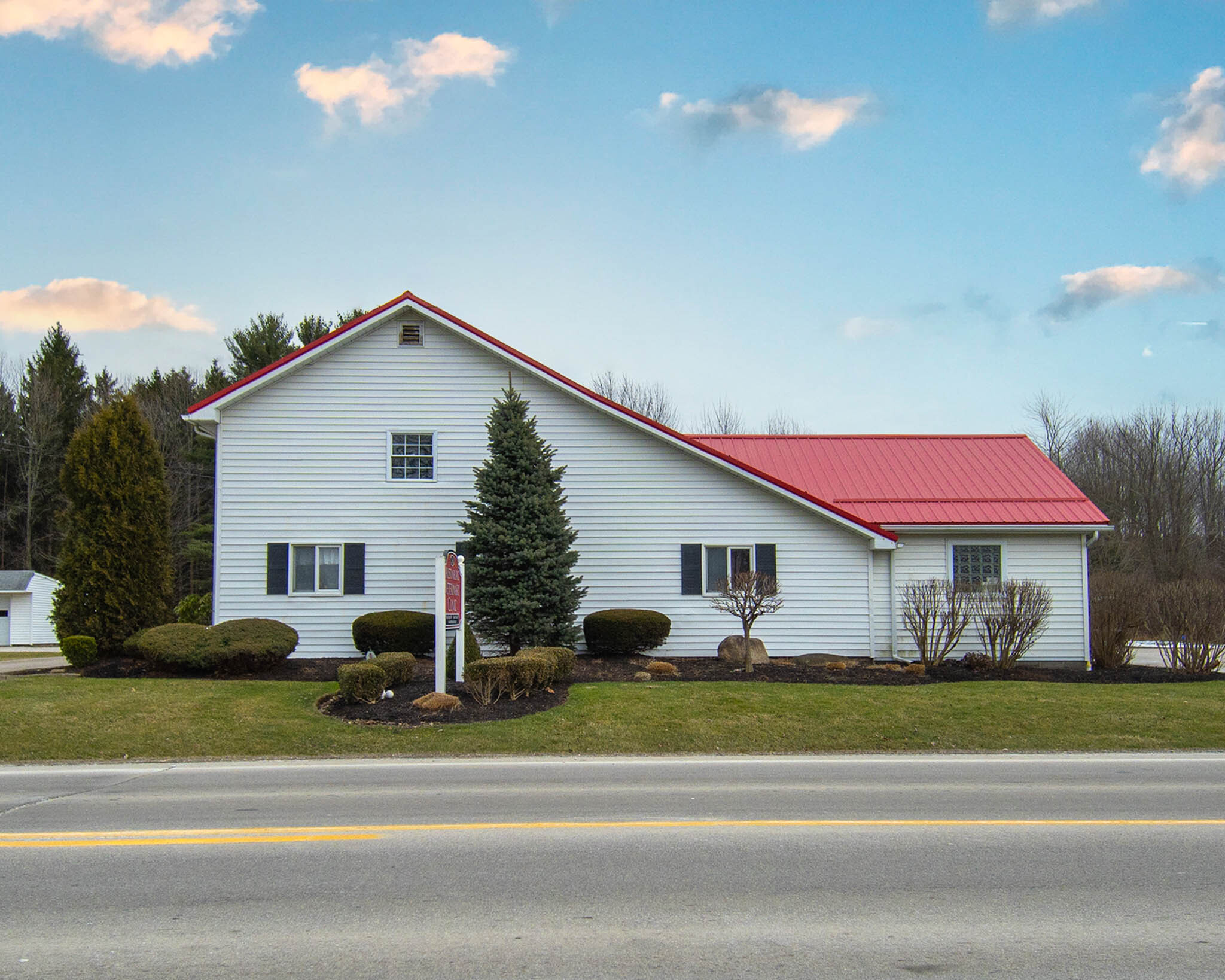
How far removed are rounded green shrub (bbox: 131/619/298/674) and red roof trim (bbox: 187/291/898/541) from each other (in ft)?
16.3

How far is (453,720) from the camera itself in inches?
519

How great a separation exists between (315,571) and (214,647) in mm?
3681

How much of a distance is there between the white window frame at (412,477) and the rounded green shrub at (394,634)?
2873mm

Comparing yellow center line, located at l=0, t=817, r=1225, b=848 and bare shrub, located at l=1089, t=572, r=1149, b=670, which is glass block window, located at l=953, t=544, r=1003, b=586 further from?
yellow center line, located at l=0, t=817, r=1225, b=848

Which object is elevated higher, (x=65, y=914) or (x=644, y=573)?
(x=644, y=573)

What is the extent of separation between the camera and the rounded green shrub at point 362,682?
1392 centimetres

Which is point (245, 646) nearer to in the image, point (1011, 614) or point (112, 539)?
point (112, 539)

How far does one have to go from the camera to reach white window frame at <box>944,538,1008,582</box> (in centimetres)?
2105

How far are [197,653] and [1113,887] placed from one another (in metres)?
14.7

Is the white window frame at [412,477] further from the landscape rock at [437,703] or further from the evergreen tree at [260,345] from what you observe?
the evergreen tree at [260,345]

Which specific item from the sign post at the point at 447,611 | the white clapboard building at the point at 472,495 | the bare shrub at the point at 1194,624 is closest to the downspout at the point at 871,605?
the white clapboard building at the point at 472,495

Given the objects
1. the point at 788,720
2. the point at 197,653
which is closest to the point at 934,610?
the point at 788,720

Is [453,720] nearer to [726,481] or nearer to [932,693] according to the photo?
[932,693]

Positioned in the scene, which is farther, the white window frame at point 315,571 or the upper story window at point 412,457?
the upper story window at point 412,457
